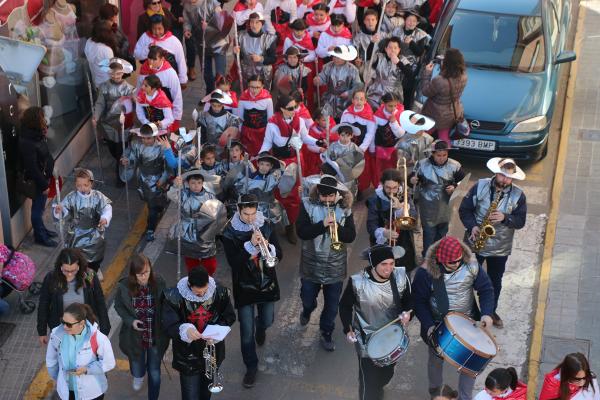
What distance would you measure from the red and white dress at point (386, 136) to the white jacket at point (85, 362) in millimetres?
4965

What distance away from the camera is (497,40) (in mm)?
14680

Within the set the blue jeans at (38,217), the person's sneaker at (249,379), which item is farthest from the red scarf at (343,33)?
the person's sneaker at (249,379)

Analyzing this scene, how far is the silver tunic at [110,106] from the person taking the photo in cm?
1291

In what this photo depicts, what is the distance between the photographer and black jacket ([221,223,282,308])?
31.4ft

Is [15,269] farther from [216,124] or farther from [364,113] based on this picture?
[364,113]

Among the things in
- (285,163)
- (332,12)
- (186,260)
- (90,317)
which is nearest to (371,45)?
(332,12)

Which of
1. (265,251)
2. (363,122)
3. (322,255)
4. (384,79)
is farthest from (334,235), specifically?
(384,79)

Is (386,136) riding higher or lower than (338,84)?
lower

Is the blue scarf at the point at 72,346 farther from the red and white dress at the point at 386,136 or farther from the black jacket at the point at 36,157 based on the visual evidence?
the red and white dress at the point at 386,136

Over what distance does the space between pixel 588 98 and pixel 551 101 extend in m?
2.17

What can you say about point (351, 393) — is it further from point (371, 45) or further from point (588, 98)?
point (588, 98)

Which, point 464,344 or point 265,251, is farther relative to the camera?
point 265,251

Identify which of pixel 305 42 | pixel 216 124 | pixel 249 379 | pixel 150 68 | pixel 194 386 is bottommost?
pixel 249 379

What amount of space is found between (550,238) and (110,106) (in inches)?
210
